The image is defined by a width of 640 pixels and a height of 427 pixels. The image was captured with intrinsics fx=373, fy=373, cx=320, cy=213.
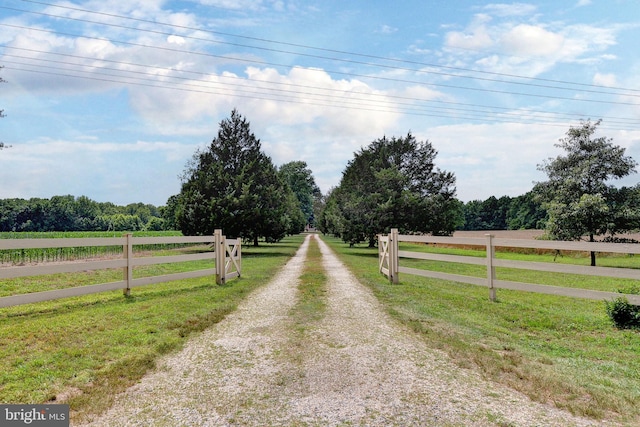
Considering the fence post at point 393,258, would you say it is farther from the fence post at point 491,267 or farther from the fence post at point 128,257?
the fence post at point 128,257

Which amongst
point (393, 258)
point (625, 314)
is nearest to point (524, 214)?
point (393, 258)

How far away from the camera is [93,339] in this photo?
5.07 meters

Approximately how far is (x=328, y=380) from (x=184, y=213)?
2456 centimetres

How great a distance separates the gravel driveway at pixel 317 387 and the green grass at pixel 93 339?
327mm

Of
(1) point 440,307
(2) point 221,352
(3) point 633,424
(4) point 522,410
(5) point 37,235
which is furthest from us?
(5) point 37,235

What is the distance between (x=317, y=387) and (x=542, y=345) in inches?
130

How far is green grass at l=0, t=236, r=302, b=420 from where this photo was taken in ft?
11.6

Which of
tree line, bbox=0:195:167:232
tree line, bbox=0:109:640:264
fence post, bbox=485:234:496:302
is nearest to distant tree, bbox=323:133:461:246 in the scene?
tree line, bbox=0:109:640:264

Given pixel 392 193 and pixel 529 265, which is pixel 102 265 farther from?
pixel 392 193

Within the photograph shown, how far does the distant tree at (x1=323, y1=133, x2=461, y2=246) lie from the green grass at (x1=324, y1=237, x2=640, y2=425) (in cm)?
1754

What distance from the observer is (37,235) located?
4216 cm

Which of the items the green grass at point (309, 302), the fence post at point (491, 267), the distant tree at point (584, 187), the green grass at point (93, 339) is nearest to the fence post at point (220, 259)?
the green grass at point (93, 339)

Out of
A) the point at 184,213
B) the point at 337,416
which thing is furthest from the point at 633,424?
the point at 184,213

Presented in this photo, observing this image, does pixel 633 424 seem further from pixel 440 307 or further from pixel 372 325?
pixel 440 307
